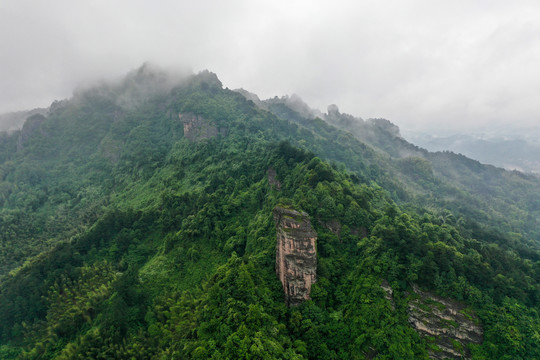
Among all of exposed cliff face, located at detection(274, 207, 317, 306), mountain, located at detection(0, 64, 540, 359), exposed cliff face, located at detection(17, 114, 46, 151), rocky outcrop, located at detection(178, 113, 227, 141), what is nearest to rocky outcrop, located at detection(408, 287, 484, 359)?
mountain, located at detection(0, 64, 540, 359)

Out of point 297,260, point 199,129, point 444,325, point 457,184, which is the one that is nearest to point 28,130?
point 199,129

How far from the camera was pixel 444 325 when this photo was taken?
3023 centimetres

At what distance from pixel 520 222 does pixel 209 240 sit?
403 feet

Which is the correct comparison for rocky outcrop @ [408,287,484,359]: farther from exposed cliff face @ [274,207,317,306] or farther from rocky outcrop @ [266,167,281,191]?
rocky outcrop @ [266,167,281,191]

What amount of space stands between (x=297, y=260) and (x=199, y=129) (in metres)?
82.7

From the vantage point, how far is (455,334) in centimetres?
2972

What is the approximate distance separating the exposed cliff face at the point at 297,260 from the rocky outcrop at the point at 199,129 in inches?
2977

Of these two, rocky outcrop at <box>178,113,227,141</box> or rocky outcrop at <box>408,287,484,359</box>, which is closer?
rocky outcrop at <box>408,287,484,359</box>

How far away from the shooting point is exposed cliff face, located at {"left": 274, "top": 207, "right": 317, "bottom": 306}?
3538 cm

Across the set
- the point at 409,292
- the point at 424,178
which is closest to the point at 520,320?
the point at 409,292

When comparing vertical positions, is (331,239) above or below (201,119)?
below

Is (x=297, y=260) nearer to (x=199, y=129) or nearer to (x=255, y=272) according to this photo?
(x=255, y=272)

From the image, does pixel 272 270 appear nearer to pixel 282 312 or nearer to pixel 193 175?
pixel 282 312

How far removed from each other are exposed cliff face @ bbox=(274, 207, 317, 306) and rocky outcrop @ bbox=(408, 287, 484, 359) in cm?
1289
